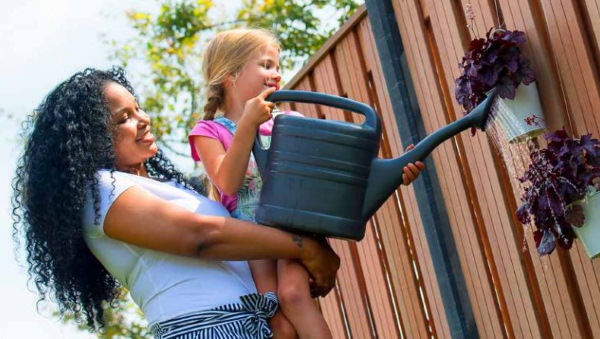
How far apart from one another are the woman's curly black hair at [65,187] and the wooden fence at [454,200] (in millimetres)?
1114

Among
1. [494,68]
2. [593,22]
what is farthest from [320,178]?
[593,22]

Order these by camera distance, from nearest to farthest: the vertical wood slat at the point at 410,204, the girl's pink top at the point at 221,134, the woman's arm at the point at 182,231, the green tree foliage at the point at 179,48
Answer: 1. the woman's arm at the point at 182,231
2. the girl's pink top at the point at 221,134
3. the vertical wood slat at the point at 410,204
4. the green tree foliage at the point at 179,48

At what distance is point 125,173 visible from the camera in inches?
109

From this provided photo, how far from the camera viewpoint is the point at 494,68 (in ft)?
10.3

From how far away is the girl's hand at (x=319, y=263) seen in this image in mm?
2719

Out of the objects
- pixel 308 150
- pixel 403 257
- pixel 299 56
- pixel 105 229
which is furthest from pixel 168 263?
pixel 299 56

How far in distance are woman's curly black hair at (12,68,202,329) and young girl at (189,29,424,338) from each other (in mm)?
298

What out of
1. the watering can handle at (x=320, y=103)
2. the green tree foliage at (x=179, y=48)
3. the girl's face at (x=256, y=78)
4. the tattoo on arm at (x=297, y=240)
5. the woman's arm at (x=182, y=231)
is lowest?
the tattoo on arm at (x=297, y=240)

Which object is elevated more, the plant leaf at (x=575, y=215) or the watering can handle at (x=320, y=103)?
the watering can handle at (x=320, y=103)

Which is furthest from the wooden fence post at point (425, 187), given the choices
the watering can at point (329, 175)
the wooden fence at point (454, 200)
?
the watering can at point (329, 175)

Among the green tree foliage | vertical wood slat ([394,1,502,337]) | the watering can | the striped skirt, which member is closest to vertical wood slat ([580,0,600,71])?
the watering can

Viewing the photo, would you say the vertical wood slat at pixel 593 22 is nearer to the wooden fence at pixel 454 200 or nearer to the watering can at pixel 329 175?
the wooden fence at pixel 454 200

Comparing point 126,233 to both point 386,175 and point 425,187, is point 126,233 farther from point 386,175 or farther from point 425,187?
point 425,187

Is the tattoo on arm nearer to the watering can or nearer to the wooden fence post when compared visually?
the watering can
